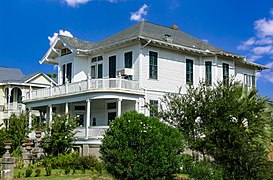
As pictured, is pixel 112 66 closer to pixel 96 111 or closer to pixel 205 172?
pixel 96 111

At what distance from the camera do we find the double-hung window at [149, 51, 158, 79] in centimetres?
2756

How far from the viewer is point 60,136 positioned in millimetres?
25547

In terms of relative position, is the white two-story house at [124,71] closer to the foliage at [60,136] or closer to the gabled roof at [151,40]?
the gabled roof at [151,40]

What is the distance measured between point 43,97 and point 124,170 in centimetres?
1736

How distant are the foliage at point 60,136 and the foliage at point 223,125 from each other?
8.50m

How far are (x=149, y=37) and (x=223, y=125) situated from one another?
11.5 metres

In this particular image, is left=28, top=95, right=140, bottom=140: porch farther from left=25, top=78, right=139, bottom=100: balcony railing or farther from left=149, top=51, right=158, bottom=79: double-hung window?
left=149, top=51, right=158, bottom=79: double-hung window

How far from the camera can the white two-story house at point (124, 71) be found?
1045 inches

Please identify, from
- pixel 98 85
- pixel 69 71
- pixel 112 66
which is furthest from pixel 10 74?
pixel 98 85

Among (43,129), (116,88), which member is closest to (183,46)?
(116,88)

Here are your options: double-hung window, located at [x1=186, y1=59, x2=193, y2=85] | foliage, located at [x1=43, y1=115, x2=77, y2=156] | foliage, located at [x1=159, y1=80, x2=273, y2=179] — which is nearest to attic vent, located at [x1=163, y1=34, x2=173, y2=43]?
double-hung window, located at [x1=186, y1=59, x2=193, y2=85]

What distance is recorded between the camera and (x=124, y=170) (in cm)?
1506

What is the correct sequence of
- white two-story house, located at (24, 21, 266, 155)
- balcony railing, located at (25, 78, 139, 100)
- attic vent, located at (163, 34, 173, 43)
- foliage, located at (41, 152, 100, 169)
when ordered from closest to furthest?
foliage, located at (41, 152, 100, 169)
balcony railing, located at (25, 78, 139, 100)
white two-story house, located at (24, 21, 266, 155)
attic vent, located at (163, 34, 173, 43)

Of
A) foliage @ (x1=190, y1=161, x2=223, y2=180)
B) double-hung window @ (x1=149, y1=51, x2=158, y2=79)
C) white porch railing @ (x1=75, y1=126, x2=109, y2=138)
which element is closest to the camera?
foliage @ (x1=190, y1=161, x2=223, y2=180)
